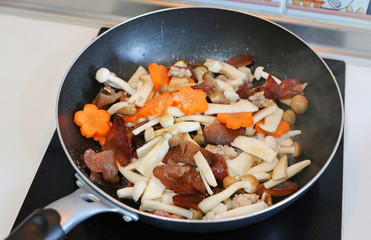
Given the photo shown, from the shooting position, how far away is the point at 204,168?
109 centimetres

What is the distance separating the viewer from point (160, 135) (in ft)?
3.93

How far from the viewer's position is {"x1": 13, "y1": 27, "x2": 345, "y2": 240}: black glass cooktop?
106cm

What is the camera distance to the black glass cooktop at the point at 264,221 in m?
1.06

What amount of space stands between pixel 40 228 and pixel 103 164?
0.32 m

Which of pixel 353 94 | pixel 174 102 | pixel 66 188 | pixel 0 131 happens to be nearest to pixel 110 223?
pixel 66 188

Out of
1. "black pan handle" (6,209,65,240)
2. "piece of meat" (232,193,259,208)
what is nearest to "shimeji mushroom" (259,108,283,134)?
"piece of meat" (232,193,259,208)

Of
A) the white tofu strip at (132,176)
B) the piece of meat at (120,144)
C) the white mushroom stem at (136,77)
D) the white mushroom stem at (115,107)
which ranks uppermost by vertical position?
the white mushroom stem at (136,77)

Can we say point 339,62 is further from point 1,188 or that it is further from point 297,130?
point 1,188

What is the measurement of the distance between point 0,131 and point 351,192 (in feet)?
3.77

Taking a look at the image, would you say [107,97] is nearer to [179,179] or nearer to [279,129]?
[179,179]

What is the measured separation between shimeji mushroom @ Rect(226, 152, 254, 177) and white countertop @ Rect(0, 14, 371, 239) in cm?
30

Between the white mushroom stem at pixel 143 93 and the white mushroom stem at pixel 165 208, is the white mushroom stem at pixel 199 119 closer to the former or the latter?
the white mushroom stem at pixel 143 93

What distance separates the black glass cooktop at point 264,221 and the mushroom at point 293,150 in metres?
0.11

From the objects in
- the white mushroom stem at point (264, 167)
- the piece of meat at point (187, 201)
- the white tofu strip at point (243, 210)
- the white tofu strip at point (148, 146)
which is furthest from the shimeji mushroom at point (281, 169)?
the white tofu strip at point (148, 146)
